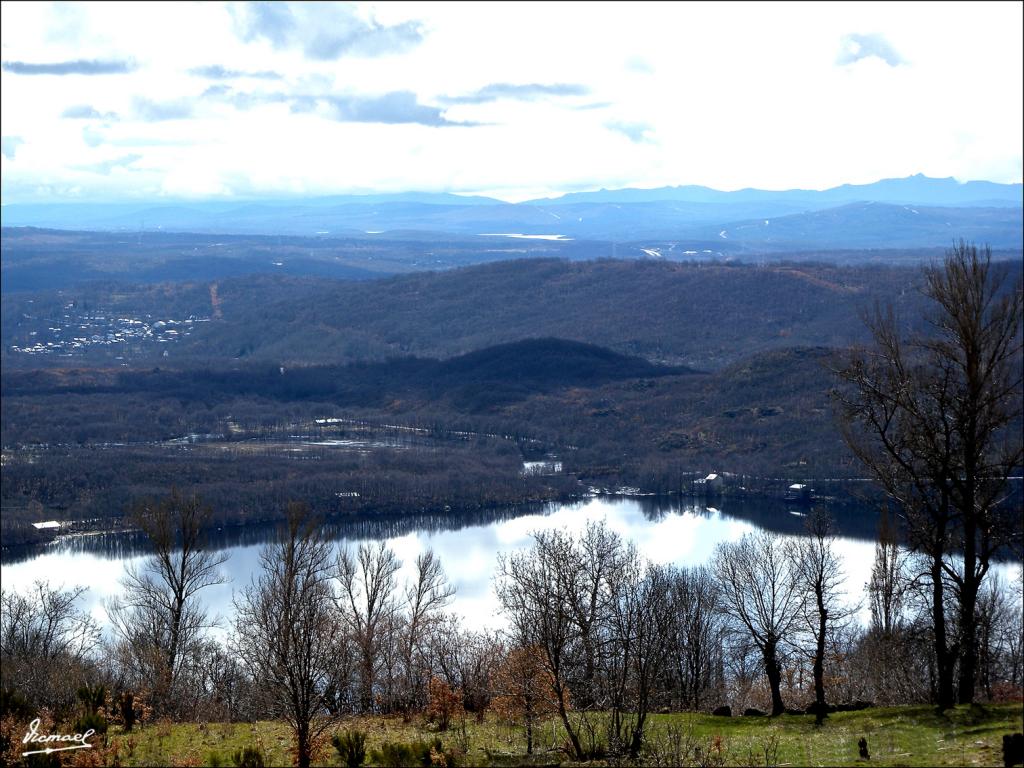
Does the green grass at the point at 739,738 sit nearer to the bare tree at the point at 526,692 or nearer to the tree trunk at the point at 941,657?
the bare tree at the point at 526,692

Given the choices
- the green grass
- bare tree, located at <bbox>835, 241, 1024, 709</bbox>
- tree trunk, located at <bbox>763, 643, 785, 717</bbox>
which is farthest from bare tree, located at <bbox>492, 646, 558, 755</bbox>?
bare tree, located at <bbox>835, 241, 1024, 709</bbox>

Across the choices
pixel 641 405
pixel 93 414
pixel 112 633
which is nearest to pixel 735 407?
pixel 641 405

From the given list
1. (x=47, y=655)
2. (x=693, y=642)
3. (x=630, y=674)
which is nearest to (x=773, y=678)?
(x=630, y=674)

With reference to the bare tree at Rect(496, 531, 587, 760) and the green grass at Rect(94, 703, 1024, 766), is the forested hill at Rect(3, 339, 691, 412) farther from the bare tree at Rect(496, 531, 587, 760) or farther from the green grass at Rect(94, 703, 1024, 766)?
the green grass at Rect(94, 703, 1024, 766)

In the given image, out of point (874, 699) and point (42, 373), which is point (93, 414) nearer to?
point (42, 373)

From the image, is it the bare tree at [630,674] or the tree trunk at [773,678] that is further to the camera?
the tree trunk at [773,678]

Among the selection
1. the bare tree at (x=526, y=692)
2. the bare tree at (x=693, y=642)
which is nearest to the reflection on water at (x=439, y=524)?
the bare tree at (x=693, y=642)

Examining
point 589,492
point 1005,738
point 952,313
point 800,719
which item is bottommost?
point 589,492
